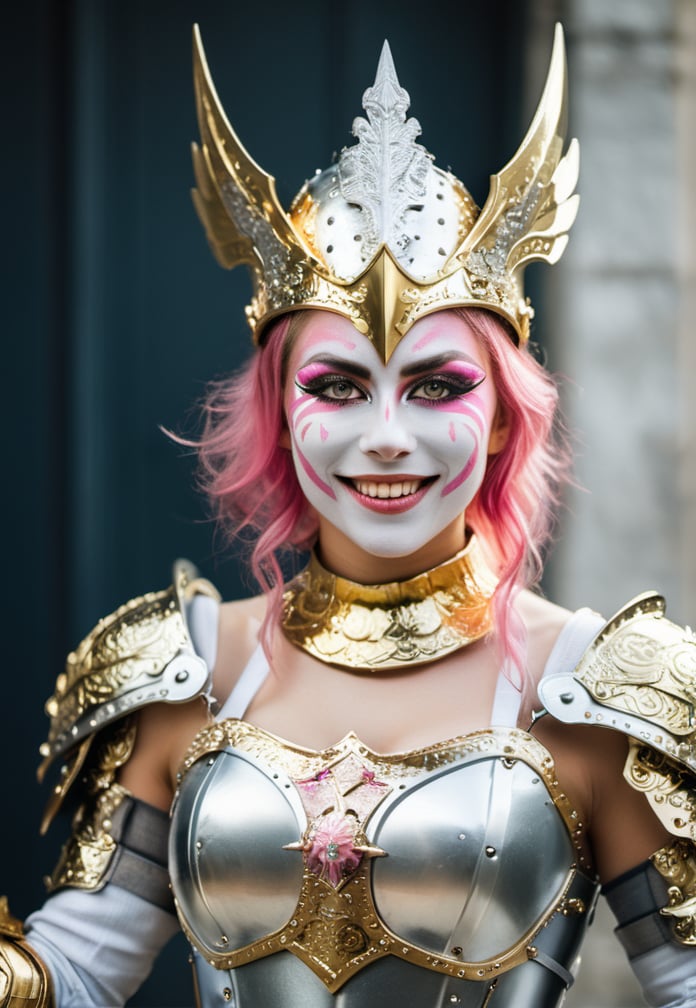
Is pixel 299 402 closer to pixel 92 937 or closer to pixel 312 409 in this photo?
pixel 312 409

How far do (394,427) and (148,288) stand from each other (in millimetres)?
1734

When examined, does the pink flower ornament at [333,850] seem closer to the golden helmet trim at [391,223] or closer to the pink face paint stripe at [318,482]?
the pink face paint stripe at [318,482]

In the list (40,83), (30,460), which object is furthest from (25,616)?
(40,83)

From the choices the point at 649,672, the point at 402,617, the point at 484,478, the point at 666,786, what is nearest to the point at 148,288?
the point at 484,478

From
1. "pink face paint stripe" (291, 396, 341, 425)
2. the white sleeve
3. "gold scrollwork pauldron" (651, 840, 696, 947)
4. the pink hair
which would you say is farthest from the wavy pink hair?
the white sleeve

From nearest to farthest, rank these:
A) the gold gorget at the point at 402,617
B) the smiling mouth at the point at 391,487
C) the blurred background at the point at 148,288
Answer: the smiling mouth at the point at 391,487 → the gold gorget at the point at 402,617 → the blurred background at the point at 148,288

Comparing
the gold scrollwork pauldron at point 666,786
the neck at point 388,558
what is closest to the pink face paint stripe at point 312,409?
the neck at point 388,558

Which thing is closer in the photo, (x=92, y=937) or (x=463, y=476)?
(x=463, y=476)

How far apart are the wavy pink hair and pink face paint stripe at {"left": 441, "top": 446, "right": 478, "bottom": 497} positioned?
138 mm

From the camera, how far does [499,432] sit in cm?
225

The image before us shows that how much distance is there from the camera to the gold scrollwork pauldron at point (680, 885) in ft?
6.61

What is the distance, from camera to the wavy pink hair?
7.15 ft

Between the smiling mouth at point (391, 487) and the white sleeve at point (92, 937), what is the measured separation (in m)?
0.74

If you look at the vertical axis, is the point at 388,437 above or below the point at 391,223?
below
